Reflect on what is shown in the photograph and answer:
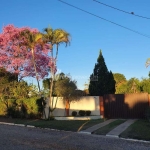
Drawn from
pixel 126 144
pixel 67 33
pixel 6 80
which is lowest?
pixel 126 144

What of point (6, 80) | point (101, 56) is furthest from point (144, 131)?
point (101, 56)

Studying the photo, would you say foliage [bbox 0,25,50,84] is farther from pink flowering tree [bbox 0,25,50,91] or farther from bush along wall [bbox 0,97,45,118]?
bush along wall [bbox 0,97,45,118]

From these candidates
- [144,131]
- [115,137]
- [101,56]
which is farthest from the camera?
[101,56]

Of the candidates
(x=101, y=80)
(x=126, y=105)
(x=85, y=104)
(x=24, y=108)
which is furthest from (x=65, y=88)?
(x=101, y=80)

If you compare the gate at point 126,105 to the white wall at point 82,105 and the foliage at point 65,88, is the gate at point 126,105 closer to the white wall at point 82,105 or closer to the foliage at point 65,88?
the white wall at point 82,105

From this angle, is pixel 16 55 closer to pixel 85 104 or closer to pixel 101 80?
pixel 85 104

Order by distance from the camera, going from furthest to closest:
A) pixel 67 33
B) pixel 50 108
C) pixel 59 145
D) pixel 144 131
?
pixel 50 108
pixel 67 33
pixel 144 131
pixel 59 145

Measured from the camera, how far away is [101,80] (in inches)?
1148

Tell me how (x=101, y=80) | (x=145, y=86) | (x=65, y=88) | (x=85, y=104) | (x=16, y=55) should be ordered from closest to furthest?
(x=65, y=88), (x=85, y=104), (x=145, y=86), (x=16, y=55), (x=101, y=80)

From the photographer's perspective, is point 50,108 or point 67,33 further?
point 50,108

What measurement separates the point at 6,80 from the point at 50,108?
684 cm

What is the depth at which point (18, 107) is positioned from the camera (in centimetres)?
2169

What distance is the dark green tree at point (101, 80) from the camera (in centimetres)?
2902

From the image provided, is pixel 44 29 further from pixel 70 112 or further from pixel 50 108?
pixel 70 112
